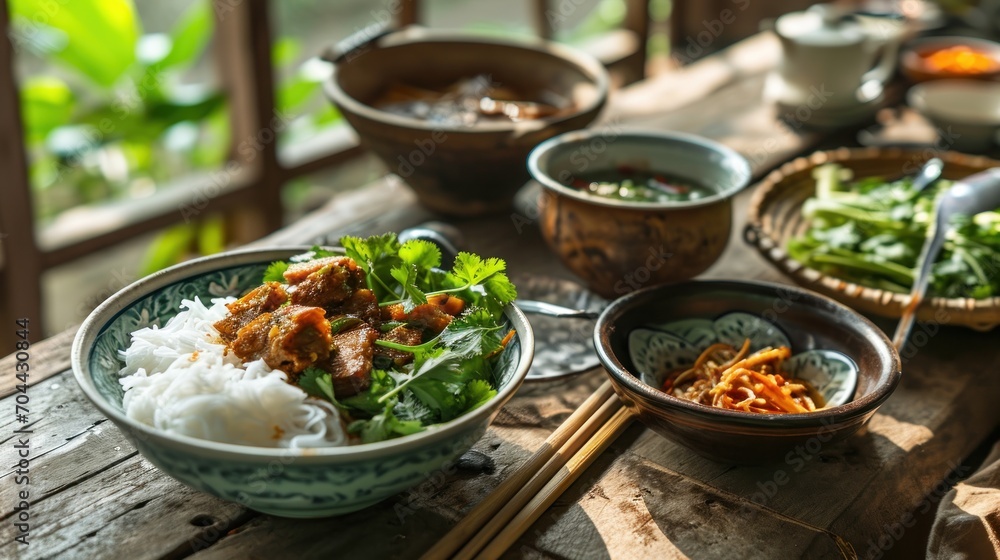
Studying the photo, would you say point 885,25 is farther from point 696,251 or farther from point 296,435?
point 296,435

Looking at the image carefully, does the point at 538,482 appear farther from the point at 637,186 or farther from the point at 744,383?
the point at 637,186

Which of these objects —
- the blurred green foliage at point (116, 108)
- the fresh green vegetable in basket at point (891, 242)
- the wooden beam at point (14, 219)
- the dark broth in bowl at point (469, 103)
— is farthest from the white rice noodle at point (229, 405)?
the blurred green foliage at point (116, 108)

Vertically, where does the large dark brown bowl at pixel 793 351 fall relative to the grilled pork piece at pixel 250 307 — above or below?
below

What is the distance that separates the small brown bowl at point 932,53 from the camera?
3.50 meters

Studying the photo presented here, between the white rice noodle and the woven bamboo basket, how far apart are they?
131 centimetres

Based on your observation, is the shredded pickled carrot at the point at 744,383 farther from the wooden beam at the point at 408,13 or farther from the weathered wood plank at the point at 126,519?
the wooden beam at the point at 408,13

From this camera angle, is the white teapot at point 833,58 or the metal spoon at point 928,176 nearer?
the metal spoon at point 928,176

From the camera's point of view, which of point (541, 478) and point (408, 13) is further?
point (408, 13)

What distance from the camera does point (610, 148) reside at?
2.42 metres

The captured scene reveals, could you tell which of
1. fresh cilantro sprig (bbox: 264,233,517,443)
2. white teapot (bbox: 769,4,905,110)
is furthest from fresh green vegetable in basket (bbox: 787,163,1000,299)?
fresh cilantro sprig (bbox: 264,233,517,443)

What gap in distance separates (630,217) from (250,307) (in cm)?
94

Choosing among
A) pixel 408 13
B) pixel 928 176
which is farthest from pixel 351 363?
pixel 408 13

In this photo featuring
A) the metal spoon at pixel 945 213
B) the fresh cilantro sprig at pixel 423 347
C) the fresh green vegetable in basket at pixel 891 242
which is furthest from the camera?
the fresh green vegetable in basket at pixel 891 242

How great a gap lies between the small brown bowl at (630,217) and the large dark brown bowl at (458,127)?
0.17m
